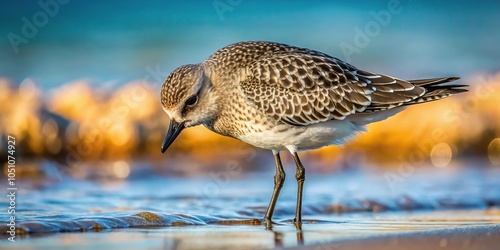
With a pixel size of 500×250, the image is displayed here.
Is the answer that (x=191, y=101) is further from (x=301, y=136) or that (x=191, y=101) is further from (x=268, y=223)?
(x=268, y=223)

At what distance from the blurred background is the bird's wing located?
175 inches

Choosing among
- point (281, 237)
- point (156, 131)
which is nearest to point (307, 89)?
point (281, 237)

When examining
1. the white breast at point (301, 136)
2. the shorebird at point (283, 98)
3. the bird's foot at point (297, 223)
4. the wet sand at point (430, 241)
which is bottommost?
the wet sand at point (430, 241)

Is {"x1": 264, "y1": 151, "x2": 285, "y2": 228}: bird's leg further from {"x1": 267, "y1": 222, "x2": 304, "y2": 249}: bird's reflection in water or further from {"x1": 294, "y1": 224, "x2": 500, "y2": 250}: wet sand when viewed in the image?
{"x1": 294, "y1": 224, "x2": 500, "y2": 250}: wet sand

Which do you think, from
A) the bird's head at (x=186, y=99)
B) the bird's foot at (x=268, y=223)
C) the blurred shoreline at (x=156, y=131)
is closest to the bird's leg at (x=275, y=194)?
the bird's foot at (x=268, y=223)

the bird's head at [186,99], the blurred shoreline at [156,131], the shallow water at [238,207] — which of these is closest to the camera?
the shallow water at [238,207]

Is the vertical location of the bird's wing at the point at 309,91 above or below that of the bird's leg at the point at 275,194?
above

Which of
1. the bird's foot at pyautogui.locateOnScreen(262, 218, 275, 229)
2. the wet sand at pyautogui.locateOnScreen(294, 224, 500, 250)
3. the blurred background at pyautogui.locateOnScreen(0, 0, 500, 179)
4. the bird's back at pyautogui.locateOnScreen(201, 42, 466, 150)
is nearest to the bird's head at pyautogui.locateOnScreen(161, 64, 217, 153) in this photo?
the bird's back at pyautogui.locateOnScreen(201, 42, 466, 150)

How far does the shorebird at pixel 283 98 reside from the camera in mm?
8664

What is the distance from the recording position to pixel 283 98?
28.6 feet

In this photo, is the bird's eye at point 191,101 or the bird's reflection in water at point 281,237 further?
the bird's eye at point 191,101

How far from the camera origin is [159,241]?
7.07 meters

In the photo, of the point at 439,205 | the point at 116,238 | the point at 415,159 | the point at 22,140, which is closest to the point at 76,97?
the point at 22,140

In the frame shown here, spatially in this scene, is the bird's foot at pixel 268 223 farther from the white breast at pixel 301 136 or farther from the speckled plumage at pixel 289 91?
the speckled plumage at pixel 289 91
